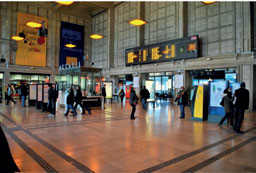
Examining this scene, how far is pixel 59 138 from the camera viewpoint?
5305 millimetres

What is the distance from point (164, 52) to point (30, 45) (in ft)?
50.3

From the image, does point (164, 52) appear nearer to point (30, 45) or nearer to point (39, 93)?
point (39, 93)

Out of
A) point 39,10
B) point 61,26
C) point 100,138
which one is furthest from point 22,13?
point 100,138

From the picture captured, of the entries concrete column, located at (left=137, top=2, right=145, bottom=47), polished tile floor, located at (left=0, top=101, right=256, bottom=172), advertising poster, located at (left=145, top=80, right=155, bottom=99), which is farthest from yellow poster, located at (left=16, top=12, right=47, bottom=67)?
polished tile floor, located at (left=0, top=101, right=256, bottom=172)

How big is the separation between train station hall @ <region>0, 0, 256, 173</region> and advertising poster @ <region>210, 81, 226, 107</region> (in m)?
0.04

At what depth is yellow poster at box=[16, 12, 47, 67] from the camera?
74.6ft

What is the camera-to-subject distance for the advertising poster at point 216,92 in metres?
8.06

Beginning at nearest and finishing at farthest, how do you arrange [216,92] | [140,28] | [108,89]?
[216,92] → [108,89] → [140,28]

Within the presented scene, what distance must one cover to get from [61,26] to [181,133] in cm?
2377

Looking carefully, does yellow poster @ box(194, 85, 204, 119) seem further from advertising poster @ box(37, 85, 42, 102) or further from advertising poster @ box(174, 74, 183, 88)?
advertising poster @ box(37, 85, 42, 102)

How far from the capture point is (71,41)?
26531mm

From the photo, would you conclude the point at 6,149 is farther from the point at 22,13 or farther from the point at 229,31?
the point at 22,13

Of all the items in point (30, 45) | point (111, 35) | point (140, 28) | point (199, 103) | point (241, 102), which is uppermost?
point (111, 35)

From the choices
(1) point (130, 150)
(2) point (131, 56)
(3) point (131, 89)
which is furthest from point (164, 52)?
(1) point (130, 150)
